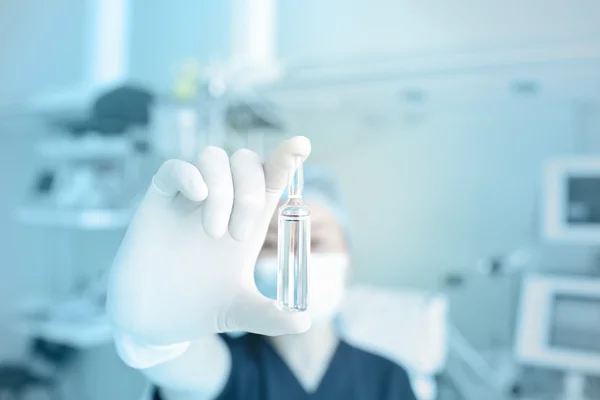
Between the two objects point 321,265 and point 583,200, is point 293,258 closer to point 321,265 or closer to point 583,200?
point 321,265

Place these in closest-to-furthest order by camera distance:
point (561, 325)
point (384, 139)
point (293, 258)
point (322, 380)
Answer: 1. point (293, 258)
2. point (322, 380)
3. point (561, 325)
4. point (384, 139)

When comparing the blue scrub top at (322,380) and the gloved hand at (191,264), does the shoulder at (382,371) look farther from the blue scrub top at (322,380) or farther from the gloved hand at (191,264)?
the gloved hand at (191,264)

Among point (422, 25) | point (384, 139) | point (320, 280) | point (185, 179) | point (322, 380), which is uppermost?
point (422, 25)

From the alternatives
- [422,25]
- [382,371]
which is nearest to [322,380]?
[382,371]

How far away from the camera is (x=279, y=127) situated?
1.38m

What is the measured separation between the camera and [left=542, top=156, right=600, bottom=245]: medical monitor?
43.1 inches

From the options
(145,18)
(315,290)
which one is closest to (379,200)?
(315,290)

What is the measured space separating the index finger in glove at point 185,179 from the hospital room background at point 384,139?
2.30ft

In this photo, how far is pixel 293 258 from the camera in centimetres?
45

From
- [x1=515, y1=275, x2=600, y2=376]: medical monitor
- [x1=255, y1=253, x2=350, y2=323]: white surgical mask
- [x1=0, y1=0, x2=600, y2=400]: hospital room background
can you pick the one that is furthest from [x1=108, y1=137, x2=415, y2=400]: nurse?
[x1=515, y1=275, x2=600, y2=376]: medical monitor

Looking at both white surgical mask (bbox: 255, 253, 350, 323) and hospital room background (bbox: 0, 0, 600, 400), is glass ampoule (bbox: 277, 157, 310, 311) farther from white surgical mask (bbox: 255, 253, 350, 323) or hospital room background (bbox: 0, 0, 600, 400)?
hospital room background (bbox: 0, 0, 600, 400)

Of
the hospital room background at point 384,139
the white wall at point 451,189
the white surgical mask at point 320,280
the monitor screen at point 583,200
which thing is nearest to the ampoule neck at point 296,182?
the white surgical mask at point 320,280

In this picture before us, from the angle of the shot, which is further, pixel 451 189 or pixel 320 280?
pixel 451 189

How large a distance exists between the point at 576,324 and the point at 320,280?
0.57 metres
